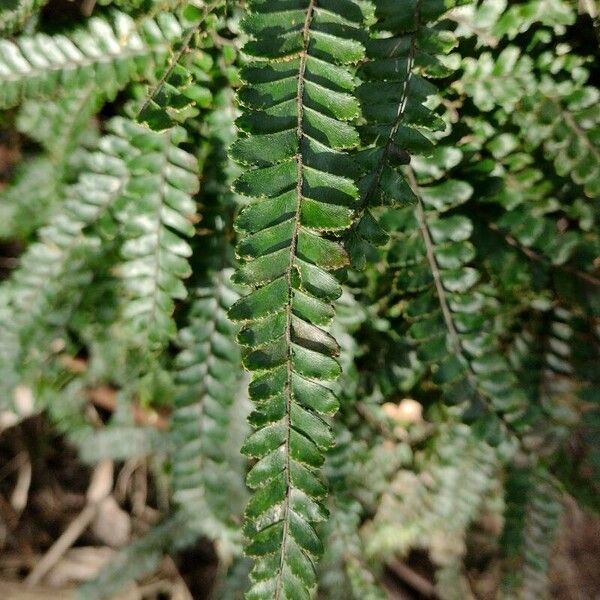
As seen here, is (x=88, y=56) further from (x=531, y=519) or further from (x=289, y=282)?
(x=531, y=519)

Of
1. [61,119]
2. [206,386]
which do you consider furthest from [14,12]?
[206,386]

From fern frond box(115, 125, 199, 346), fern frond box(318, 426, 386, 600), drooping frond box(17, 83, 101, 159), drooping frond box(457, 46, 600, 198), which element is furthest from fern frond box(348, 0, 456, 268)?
fern frond box(318, 426, 386, 600)

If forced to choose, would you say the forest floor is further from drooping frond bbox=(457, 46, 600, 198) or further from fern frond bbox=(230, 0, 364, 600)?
drooping frond bbox=(457, 46, 600, 198)

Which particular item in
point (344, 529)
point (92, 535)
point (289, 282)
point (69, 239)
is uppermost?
point (69, 239)

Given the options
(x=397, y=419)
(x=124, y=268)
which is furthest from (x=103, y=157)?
(x=397, y=419)

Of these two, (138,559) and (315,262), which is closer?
(315,262)

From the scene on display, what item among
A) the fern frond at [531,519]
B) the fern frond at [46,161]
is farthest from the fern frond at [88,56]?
the fern frond at [531,519]

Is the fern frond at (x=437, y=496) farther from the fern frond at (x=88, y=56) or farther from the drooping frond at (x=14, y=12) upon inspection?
the drooping frond at (x=14, y=12)

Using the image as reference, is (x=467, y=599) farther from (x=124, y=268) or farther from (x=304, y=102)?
(x=304, y=102)
